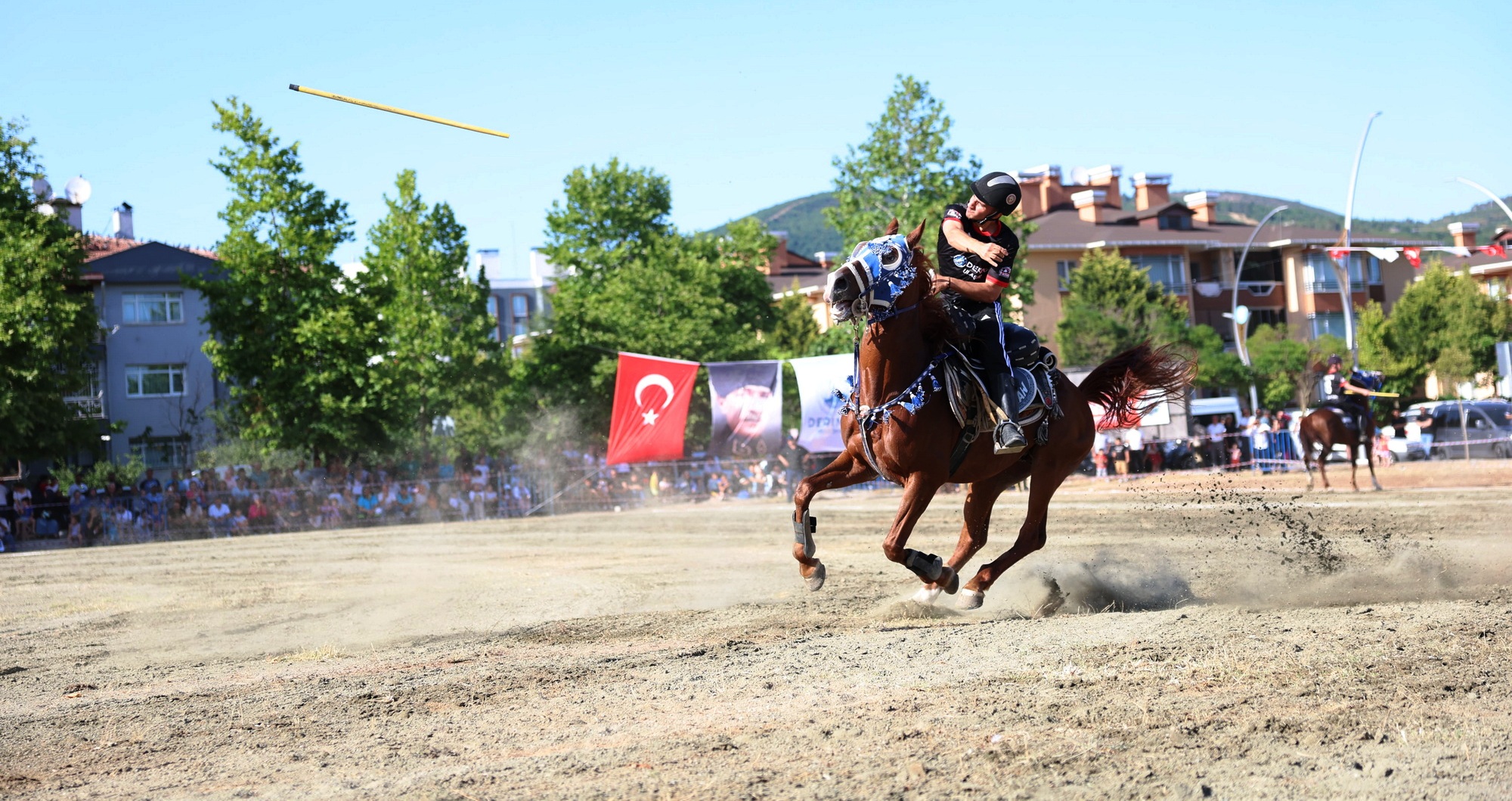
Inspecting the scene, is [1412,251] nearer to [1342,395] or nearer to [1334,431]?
[1342,395]

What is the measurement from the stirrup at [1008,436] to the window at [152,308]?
55.8 metres

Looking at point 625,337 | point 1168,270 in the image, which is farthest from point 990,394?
point 1168,270

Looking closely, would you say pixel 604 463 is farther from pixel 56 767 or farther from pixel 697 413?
pixel 56 767

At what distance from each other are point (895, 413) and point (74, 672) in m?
6.35

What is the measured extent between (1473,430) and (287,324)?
34792 millimetres

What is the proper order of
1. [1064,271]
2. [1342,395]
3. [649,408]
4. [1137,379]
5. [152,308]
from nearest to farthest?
[1137,379], [1342,395], [649,408], [152,308], [1064,271]

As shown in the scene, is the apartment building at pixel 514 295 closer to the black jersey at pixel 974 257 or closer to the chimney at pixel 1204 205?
the chimney at pixel 1204 205

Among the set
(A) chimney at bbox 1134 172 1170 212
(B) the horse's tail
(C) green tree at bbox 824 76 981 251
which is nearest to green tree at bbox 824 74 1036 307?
(C) green tree at bbox 824 76 981 251

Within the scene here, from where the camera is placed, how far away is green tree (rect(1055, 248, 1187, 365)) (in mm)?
54500

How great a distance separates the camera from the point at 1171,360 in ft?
37.2

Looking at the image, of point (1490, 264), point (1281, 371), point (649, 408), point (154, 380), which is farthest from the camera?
point (1490, 264)

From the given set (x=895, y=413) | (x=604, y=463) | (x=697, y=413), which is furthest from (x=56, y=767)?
(x=697, y=413)

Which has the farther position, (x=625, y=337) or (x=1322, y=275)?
(x=1322, y=275)

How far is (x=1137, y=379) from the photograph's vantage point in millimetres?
11305
